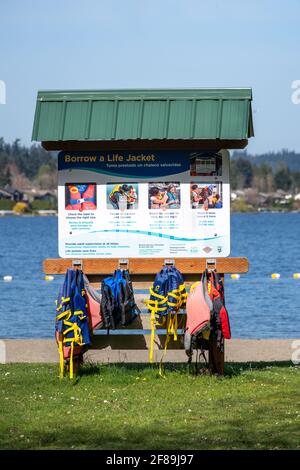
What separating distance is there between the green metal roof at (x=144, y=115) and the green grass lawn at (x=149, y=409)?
94.6 inches

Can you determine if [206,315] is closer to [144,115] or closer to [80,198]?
[80,198]

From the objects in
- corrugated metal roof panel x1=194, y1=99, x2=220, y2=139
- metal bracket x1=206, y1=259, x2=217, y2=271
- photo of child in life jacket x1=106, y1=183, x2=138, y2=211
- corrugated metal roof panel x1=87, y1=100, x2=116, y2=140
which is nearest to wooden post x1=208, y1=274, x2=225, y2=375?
metal bracket x1=206, y1=259, x2=217, y2=271

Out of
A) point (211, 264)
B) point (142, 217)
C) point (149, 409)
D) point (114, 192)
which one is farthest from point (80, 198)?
point (149, 409)

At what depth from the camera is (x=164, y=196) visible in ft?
38.3

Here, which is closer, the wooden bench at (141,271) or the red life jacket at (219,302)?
the red life jacket at (219,302)

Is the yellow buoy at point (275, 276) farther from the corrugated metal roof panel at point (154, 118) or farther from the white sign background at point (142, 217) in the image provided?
the corrugated metal roof panel at point (154, 118)

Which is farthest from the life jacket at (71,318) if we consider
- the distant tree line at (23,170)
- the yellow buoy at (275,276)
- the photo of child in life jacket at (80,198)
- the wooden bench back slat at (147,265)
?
the distant tree line at (23,170)

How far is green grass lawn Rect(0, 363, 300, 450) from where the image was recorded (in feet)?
27.9

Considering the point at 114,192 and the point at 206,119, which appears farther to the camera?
the point at 114,192

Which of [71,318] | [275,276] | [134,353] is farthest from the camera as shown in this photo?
[275,276]

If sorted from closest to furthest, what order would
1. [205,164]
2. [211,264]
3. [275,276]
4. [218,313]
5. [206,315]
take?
1. [206,315]
2. [218,313]
3. [211,264]
4. [205,164]
5. [275,276]

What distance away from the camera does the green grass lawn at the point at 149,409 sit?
335 inches

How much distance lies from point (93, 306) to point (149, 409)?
1.83 m
